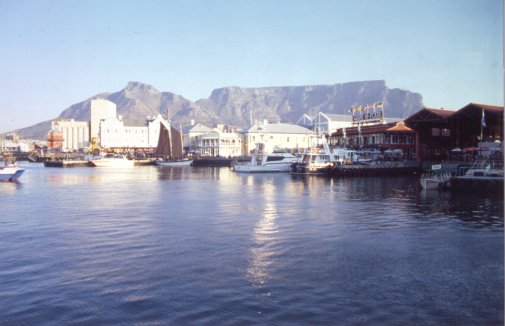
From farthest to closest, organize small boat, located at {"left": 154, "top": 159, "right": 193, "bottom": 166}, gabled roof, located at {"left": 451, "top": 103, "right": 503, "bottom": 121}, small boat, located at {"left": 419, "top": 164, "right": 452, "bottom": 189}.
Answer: small boat, located at {"left": 154, "top": 159, "right": 193, "bottom": 166} → gabled roof, located at {"left": 451, "top": 103, "right": 503, "bottom": 121} → small boat, located at {"left": 419, "top": 164, "right": 452, "bottom": 189}

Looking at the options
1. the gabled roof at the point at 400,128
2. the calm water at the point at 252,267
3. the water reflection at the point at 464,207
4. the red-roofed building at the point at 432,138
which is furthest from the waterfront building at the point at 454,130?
the calm water at the point at 252,267

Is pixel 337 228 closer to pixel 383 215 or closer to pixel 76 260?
pixel 383 215

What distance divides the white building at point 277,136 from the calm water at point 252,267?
3186 inches

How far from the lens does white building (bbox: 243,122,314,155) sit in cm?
10269

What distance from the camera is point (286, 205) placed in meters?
24.6

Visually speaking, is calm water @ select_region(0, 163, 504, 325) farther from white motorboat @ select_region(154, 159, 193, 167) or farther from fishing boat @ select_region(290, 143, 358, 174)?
white motorboat @ select_region(154, 159, 193, 167)

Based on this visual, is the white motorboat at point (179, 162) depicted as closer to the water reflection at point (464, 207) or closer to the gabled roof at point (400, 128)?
the gabled roof at point (400, 128)

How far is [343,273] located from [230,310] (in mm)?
3530

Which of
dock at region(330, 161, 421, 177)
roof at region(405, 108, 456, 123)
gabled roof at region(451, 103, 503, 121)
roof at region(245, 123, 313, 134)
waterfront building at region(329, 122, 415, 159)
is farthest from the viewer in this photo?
roof at region(245, 123, 313, 134)

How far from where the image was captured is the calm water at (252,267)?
862cm

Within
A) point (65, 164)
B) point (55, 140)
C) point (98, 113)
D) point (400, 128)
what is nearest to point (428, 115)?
point (400, 128)

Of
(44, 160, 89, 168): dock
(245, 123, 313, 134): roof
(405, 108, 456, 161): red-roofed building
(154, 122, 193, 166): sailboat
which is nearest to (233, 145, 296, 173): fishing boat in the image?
(405, 108, 456, 161): red-roofed building

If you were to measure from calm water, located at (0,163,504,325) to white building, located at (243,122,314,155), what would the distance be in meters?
80.9

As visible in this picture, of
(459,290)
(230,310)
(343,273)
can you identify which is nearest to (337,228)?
(343,273)
